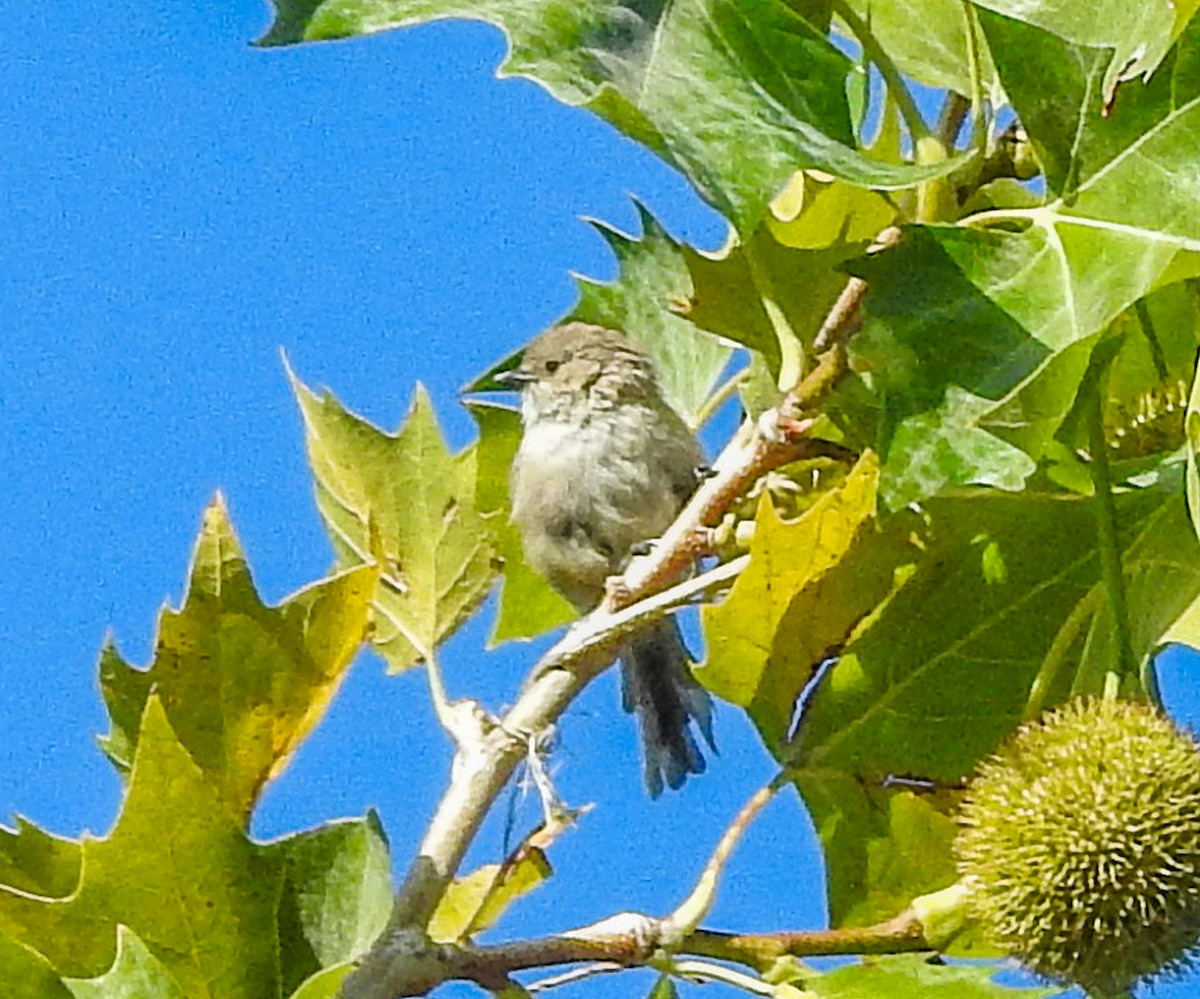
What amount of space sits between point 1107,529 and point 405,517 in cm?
44

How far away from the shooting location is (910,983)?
1041mm

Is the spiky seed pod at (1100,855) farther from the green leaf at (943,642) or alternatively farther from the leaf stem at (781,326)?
the leaf stem at (781,326)

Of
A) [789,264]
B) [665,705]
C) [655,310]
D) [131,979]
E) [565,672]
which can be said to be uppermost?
[665,705]

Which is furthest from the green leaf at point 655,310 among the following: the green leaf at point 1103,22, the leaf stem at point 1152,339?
the green leaf at point 1103,22

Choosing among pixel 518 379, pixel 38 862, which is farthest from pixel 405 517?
pixel 518 379

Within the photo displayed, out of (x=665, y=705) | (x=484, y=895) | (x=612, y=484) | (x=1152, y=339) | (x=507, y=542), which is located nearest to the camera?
(x=484, y=895)

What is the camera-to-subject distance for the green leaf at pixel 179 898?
969 millimetres

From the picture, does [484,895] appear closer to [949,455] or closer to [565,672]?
[565,672]

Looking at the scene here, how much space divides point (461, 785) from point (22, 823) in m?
0.22

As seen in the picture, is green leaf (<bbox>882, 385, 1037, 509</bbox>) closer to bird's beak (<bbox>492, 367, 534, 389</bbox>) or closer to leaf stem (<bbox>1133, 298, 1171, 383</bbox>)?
leaf stem (<bbox>1133, 298, 1171, 383</bbox>)

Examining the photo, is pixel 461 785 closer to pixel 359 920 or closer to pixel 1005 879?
pixel 359 920

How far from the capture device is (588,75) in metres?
0.94

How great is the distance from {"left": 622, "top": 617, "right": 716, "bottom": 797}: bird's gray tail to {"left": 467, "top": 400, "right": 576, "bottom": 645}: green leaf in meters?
0.44

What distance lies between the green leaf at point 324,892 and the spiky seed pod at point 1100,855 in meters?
0.30
